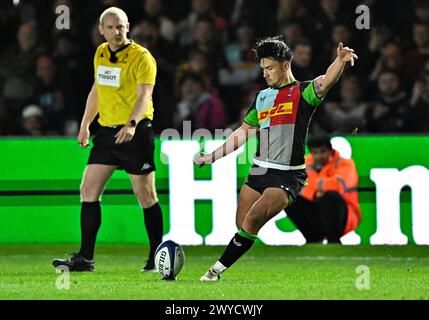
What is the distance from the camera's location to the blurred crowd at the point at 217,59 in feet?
43.2

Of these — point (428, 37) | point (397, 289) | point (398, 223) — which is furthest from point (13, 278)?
point (428, 37)

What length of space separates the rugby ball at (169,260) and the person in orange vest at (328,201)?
272cm

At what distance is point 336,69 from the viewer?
8297 millimetres

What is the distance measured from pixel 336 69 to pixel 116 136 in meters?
2.12

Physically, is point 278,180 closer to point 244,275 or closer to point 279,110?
point 279,110

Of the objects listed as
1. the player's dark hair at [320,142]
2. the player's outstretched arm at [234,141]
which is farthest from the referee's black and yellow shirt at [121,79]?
the player's dark hair at [320,142]

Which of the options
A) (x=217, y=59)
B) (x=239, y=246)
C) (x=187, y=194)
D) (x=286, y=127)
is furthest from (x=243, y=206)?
(x=217, y=59)

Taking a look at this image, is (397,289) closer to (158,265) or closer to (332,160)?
(158,265)

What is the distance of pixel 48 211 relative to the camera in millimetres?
11727

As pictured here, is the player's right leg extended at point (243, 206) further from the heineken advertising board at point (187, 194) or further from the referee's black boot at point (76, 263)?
the heineken advertising board at point (187, 194)

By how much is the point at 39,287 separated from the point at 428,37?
259 inches

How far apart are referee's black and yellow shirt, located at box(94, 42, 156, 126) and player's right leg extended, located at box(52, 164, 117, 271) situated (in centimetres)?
41

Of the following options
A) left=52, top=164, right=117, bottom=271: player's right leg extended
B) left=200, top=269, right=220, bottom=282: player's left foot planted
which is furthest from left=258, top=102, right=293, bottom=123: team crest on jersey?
left=52, top=164, right=117, bottom=271: player's right leg extended

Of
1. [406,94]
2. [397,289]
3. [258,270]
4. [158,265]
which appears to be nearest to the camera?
[397,289]
